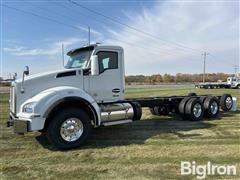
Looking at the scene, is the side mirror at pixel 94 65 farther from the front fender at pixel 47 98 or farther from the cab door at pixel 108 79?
the front fender at pixel 47 98

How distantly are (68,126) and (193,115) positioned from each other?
213 inches

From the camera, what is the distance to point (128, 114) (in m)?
8.05

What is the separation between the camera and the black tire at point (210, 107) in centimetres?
1090

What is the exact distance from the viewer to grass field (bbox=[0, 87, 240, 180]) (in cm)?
497

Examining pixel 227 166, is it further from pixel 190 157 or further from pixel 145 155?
pixel 145 155

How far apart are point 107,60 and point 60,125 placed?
2348 mm

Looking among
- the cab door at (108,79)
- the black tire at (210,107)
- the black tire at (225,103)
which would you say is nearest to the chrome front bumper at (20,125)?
the cab door at (108,79)

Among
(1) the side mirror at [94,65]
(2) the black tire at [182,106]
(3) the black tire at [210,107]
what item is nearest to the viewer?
(1) the side mirror at [94,65]

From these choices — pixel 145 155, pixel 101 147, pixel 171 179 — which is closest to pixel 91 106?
pixel 101 147

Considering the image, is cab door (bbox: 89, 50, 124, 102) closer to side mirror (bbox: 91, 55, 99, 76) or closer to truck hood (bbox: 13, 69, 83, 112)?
side mirror (bbox: 91, 55, 99, 76)

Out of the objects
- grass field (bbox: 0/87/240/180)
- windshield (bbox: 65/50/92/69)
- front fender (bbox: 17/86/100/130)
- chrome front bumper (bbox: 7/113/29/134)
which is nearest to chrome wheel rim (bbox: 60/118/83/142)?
grass field (bbox: 0/87/240/180)

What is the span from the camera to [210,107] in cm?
1093

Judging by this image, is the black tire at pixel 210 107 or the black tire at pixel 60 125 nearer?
the black tire at pixel 60 125

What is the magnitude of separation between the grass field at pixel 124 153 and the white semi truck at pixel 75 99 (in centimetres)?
54
